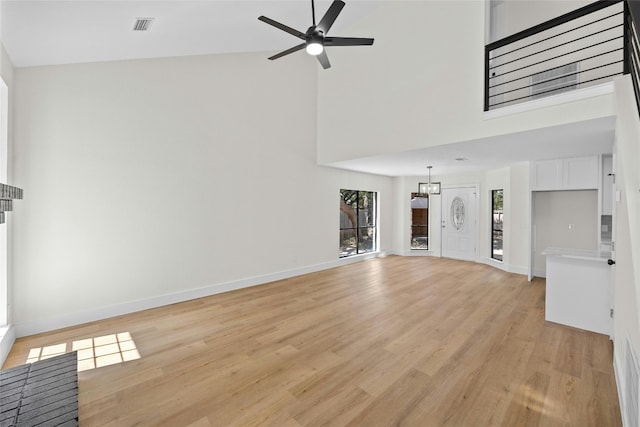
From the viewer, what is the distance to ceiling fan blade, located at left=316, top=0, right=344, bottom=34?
8.73ft

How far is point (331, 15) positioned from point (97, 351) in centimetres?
416

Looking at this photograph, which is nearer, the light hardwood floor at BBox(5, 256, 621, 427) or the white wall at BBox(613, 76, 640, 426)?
the white wall at BBox(613, 76, 640, 426)

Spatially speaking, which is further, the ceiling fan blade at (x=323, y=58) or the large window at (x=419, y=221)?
the large window at (x=419, y=221)

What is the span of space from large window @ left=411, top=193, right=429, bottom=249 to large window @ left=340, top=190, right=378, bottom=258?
4.16 ft

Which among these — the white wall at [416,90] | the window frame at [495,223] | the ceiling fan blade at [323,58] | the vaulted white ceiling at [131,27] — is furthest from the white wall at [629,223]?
the window frame at [495,223]

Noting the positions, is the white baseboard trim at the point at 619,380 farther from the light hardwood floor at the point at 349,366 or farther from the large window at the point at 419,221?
the large window at the point at 419,221

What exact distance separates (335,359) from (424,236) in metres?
6.71

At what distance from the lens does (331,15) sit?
2814mm

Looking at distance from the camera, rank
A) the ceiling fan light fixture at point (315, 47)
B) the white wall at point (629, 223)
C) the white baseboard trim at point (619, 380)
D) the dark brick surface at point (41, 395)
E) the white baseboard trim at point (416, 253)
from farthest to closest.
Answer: the white baseboard trim at point (416, 253), the ceiling fan light fixture at point (315, 47), the white baseboard trim at point (619, 380), the dark brick surface at point (41, 395), the white wall at point (629, 223)

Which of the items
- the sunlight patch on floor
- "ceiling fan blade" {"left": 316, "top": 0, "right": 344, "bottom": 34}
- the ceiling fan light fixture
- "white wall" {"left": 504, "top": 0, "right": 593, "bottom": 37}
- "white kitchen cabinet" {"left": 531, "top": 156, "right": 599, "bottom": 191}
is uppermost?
"white wall" {"left": 504, "top": 0, "right": 593, "bottom": 37}

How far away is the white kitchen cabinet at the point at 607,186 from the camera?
4.41m

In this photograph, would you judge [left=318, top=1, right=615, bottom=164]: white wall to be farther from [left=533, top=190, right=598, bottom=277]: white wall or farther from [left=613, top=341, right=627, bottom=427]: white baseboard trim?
[left=533, top=190, right=598, bottom=277]: white wall

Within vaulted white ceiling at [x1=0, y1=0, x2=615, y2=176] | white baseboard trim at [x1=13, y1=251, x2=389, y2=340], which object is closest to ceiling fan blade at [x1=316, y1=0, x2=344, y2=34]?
vaulted white ceiling at [x1=0, y1=0, x2=615, y2=176]

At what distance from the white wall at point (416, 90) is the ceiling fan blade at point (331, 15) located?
229 centimetres
